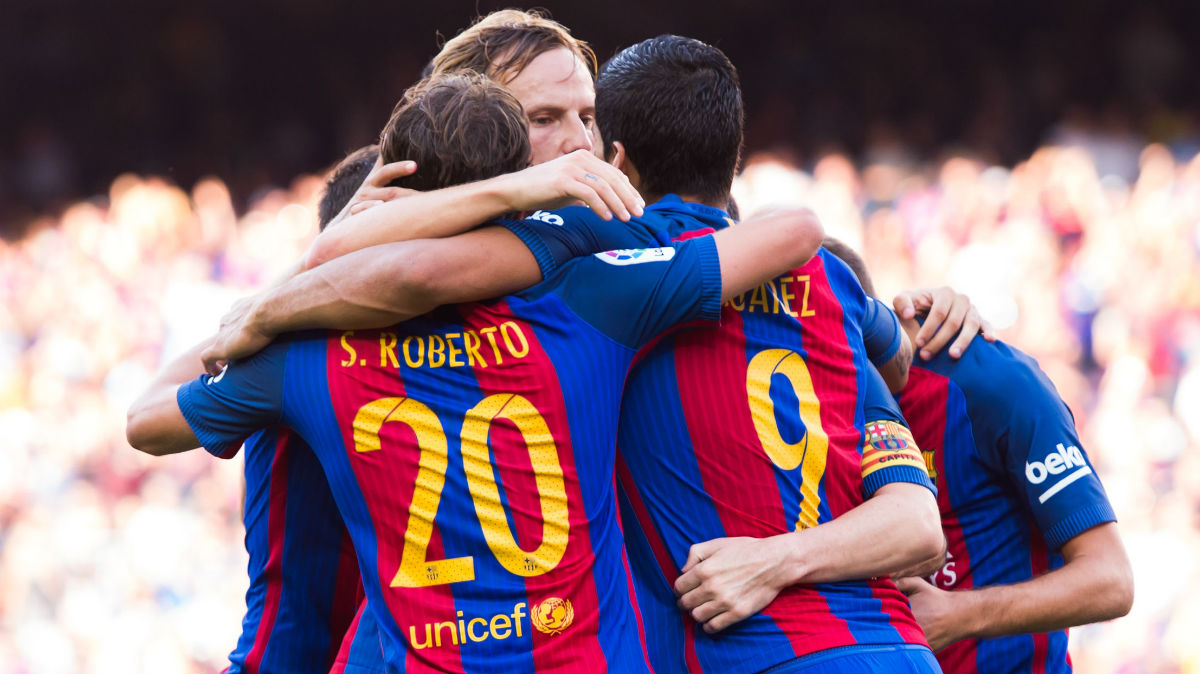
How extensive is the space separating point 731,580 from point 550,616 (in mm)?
358

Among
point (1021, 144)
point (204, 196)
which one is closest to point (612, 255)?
point (1021, 144)

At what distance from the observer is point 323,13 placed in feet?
53.3

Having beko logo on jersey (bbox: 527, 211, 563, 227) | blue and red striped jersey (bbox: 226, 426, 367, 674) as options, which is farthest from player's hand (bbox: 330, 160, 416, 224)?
blue and red striped jersey (bbox: 226, 426, 367, 674)

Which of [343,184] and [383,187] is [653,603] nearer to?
[383,187]

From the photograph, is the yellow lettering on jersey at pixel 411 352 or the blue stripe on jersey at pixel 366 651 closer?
the yellow lettering on jersey at pixel 411 352

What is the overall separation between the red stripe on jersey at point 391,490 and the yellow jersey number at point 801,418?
67cm

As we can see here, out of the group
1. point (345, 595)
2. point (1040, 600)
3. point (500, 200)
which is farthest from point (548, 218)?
point (1040, 600)

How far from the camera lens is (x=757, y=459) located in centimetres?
243

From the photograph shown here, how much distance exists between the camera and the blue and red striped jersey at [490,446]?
2.25m

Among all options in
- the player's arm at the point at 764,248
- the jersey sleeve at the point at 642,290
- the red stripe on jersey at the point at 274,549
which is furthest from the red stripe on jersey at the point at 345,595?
the player's arm at the point at 764,248

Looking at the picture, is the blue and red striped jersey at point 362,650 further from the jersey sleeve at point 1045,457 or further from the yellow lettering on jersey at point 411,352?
the jersey sleeve at point 1045,457

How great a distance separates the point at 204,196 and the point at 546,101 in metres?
13.0

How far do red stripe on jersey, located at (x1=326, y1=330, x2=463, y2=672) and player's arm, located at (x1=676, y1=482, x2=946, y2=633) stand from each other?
49 centimetres

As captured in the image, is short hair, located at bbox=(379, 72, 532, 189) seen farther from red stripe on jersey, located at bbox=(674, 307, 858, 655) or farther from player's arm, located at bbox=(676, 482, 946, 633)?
player's arm, located at bbox=(676, 482, 946, 633)
